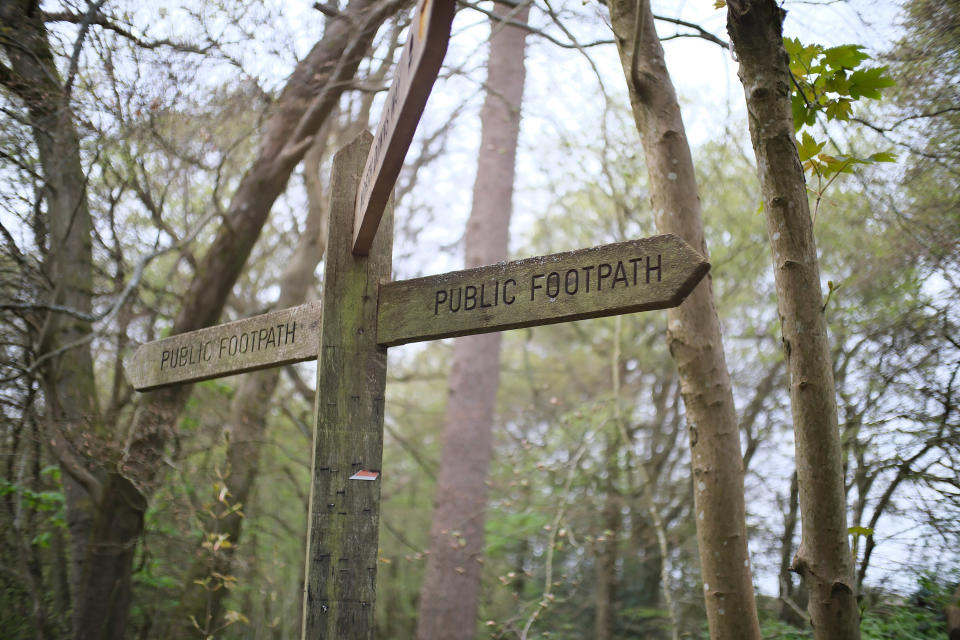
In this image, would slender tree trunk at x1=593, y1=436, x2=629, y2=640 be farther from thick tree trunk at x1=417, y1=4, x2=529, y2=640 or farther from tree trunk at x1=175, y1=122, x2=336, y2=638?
tree trunk at x1=175, y1=122, x2=336, y2=638

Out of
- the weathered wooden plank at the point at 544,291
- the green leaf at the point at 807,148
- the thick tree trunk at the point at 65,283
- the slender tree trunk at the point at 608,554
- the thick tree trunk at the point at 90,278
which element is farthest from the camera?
the slender tree trunk at the point at 608,554

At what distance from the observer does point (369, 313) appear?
2.32m

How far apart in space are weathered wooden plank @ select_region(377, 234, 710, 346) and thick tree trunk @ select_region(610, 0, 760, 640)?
0.94 metres

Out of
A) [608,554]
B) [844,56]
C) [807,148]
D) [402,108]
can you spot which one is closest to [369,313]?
[402,108]

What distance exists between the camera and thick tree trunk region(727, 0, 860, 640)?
192 centimetres

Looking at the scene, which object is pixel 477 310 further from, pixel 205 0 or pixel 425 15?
pixel 205 0

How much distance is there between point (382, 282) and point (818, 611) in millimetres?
1524

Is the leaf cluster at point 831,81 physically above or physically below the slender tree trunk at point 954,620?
above

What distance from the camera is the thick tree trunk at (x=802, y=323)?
1.92 metres

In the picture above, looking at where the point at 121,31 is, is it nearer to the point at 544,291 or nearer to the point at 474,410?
the point at 544,291

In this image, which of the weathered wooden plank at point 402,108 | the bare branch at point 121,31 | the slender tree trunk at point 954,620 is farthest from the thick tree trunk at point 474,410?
the weathered wooden plank at point 402,108

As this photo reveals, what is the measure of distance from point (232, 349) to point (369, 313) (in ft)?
2.03

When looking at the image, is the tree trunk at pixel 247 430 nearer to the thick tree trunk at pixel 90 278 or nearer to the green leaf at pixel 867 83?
the thick tree trunk at pixel 90 278

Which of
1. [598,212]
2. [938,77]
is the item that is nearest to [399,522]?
[598,212]
